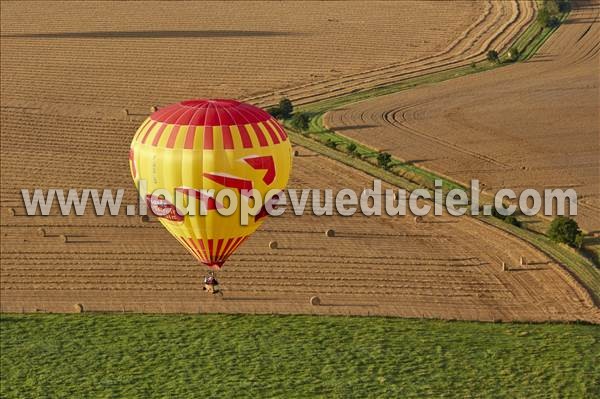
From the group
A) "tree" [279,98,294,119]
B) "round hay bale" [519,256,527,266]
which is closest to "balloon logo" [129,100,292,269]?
"round hay bale" [519,256,527,266]

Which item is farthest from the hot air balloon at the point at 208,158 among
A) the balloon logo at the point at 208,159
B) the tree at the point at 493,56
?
the tree at the point at 493,56

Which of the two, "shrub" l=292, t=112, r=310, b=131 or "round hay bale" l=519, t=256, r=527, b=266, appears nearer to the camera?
"round hay bale" l=519, t=256, r=527, b=266

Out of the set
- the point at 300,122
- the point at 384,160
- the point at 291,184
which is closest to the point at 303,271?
the point at 291,184

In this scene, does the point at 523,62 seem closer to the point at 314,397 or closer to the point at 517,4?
the point at 517,4

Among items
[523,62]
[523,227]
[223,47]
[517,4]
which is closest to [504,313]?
[523,227]

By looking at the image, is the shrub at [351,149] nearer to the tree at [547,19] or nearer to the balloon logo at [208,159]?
the balloon logo at [208,159]

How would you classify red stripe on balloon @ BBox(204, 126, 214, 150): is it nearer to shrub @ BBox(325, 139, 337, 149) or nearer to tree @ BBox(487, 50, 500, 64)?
shrub @ BBox(325, 139, 337, 149)

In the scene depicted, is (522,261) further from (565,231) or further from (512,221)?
(512,221)
